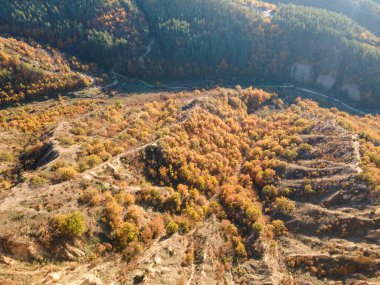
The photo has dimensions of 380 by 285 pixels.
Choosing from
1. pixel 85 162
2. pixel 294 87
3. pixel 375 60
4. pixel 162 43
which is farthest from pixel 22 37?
pixel 375 60

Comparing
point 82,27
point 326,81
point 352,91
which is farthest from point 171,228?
point 352,91

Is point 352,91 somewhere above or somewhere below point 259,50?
below

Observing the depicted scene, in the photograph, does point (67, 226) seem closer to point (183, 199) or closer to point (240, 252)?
point (183, 199)

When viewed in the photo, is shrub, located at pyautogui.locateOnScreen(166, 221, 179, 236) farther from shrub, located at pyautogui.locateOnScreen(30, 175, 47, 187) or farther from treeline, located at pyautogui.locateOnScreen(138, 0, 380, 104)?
treeline, located at pyautogui.locateOnScreen(138, 0, 380, 104)

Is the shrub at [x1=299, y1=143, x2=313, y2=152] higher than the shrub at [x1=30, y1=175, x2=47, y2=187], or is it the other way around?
the shrub at [x1=30, y1=175, x2=47, y2=187]

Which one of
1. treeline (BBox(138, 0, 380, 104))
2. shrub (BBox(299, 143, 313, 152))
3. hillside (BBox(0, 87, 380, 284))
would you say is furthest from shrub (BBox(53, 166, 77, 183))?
treeline (BBox(138, 0, 380, 104))

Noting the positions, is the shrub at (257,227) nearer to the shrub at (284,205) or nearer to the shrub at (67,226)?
the shrub at (284,205)

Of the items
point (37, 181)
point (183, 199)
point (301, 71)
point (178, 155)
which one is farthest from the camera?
point (301, 71)
